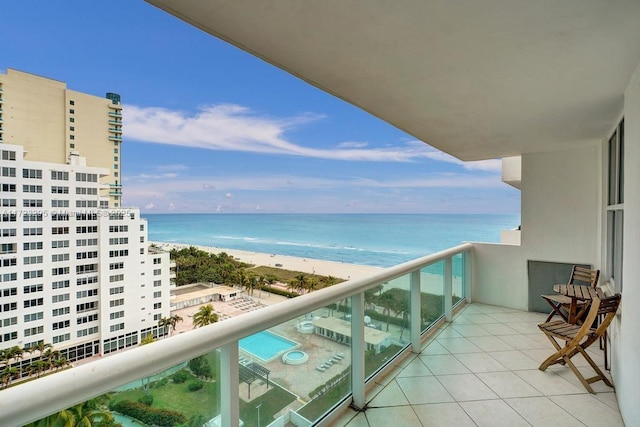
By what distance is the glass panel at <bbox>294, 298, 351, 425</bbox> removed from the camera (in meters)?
1.79

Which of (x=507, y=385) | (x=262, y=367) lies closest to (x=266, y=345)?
(x=262, y=367)

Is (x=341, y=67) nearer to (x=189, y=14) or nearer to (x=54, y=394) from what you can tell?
(x=189, y=14)

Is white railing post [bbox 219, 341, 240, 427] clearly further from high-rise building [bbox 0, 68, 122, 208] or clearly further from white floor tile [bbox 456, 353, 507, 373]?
high-rise building [bbox 0, 68, 122, 208]

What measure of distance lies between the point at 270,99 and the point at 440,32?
38.6 meters

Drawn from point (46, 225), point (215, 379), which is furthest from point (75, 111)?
point (215, 379)

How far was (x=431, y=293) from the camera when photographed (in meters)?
3.78

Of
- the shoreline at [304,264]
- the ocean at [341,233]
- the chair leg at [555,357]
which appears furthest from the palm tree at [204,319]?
the ocean at [341,233]

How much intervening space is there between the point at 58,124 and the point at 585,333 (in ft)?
25.5

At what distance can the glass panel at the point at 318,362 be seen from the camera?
1.79m

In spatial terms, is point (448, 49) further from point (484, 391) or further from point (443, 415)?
point (484, 391)

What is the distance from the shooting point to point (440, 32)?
5.20 ft

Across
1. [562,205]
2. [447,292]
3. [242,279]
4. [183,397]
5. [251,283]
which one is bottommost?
[251,283]

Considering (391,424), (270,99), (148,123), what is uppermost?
(270,99)

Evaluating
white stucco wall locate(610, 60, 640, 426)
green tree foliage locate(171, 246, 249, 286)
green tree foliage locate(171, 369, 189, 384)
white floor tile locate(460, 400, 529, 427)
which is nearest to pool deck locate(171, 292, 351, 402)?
green tree foliage locate(171, 369, 189, 384)
